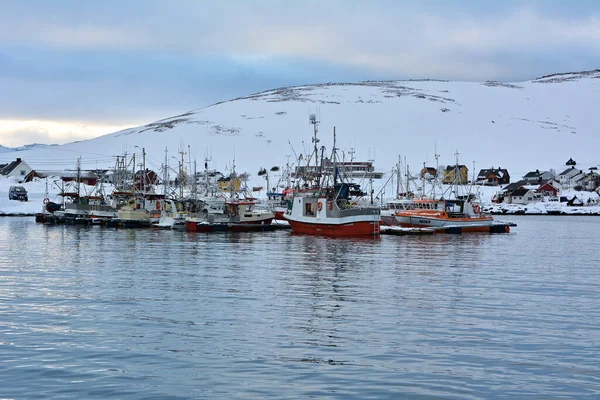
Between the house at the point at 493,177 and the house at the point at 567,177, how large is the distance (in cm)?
1164

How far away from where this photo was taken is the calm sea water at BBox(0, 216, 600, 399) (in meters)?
14.4

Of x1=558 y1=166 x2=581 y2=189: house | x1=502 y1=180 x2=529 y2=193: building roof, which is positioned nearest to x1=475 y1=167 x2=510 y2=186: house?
x1=502 y1=180 x2=529 y2=193: building roof

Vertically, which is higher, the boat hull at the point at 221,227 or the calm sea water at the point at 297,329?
the boat hull at the point at 221,227

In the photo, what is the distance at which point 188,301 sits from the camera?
24109 mm

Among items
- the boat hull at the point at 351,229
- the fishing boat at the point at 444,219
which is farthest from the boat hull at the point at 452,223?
the boat hull at the point at 351,229

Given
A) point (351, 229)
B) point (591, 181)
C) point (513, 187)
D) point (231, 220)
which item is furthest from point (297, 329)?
point (591, 181)

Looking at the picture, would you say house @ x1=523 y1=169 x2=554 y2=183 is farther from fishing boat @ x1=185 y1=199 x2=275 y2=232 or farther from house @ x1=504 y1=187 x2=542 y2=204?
fishing boat @ x1=185 y1=199 x2=275 y2=232

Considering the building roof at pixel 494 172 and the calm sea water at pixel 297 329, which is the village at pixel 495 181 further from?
the calm sea water at pixel 297 329

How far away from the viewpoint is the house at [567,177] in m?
160

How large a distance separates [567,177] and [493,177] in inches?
616

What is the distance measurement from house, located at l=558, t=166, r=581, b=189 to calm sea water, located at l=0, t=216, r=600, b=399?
423ft

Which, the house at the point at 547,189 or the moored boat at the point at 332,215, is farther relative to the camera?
the house at the point at 547,189

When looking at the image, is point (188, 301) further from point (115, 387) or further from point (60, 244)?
point (60, 244)

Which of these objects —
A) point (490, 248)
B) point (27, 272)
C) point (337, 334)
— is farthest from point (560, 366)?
point (490, 248)
